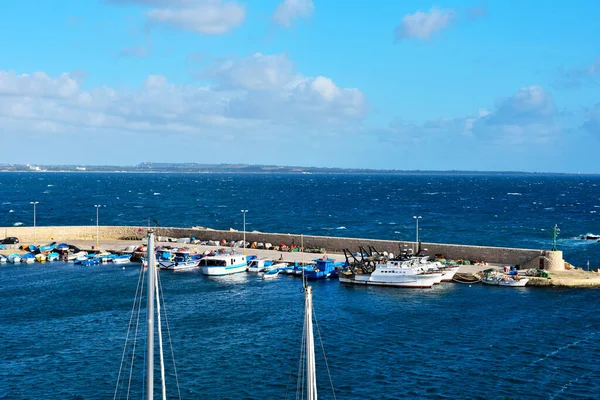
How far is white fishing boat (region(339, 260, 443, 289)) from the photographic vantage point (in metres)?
59.8

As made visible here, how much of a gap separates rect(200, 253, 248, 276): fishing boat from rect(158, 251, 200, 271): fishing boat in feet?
11.3

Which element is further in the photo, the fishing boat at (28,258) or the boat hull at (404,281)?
the fishing boat at (28,258)

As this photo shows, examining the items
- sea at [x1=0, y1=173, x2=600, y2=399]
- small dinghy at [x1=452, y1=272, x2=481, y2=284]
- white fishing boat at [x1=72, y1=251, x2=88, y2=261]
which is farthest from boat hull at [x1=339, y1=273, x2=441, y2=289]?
white fishing boat at [x1=72, y1=251, x2=88, y2=261]

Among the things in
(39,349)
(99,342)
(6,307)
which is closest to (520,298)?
(99,342)

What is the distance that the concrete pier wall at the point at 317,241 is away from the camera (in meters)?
64.8

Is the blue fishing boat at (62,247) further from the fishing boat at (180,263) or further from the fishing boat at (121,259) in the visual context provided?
the fishing boat at (180,263)

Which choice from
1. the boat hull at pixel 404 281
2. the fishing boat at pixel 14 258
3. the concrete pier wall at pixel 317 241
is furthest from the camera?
the fishing boat at pixel 14 258

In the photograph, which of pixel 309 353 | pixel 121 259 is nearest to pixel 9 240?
pixel 121 259

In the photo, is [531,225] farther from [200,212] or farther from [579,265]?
[200,212]

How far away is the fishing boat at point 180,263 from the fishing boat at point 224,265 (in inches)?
135

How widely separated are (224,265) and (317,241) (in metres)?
14.8

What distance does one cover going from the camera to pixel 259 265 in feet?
227

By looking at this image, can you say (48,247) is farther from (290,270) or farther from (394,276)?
(394,276)

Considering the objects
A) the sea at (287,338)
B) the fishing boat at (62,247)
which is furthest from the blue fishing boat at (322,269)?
the fishing boat at (62,247)
